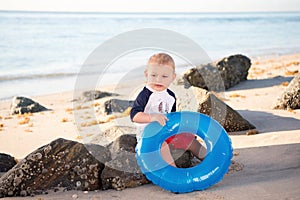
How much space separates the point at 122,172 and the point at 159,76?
110cm

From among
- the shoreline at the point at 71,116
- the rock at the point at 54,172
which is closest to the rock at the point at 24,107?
the shoreline at the point at 71,116

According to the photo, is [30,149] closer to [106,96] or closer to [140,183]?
[140,183]

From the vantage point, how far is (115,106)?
28.7 feet

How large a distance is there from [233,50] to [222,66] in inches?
472

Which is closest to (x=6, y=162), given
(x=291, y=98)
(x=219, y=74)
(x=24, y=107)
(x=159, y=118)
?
(x=159, y=118)

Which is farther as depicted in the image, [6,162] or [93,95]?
[93,95]

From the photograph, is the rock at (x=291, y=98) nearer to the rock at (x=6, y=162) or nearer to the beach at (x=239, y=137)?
the beach at (x=239, y=137)

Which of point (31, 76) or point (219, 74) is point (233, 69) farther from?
point (31, 76)

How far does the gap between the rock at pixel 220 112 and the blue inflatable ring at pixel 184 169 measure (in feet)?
5.68

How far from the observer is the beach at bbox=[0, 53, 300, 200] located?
14.8ft

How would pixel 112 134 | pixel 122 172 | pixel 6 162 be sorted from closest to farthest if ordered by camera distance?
pixel 122 172, pixel 6 162, pixel 112 134

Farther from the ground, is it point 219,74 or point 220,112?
point 219,74

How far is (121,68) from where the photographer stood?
15117mm

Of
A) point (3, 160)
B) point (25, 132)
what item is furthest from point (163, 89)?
point (25, 132)
